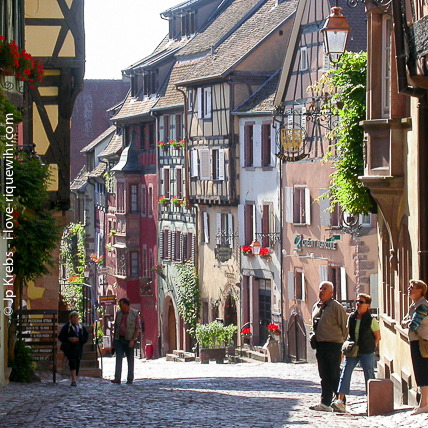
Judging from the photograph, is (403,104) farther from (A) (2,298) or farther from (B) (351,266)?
(B) (351,266)

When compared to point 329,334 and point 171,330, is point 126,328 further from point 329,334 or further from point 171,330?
point 171,330

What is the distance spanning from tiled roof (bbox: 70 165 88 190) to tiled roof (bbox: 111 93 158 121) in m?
12.4

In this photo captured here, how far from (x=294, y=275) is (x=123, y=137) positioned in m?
22.3

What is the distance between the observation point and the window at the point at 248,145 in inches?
1592

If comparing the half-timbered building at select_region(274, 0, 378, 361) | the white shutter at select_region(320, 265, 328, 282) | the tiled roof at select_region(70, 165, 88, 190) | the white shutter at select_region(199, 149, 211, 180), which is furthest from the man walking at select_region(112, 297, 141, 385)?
the tiled roof at select_region(70, 165, 88, 190)

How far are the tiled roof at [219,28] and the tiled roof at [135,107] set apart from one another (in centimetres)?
442

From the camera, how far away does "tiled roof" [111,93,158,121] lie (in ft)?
171

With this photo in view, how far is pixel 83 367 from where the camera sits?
22484 millimetres

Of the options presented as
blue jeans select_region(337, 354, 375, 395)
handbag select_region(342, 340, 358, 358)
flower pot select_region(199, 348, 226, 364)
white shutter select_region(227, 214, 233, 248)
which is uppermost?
white shutter select_region(227, 214, 233, 248)

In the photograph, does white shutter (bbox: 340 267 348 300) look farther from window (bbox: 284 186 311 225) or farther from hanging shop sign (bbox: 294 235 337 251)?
window (bbox: 284 186 311 225)

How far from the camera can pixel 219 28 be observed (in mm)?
46562

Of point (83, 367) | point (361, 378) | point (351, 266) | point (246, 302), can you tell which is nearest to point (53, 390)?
point (83, 367)

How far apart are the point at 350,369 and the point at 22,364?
750cm

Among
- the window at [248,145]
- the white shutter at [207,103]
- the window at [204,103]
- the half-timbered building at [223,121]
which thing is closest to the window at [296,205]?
the window at [248,145]
